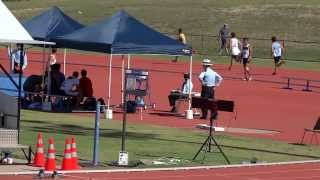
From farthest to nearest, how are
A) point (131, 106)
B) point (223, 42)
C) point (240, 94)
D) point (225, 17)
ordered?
point (225, 17) < point (223, 42) < point (240, 94) < point (131, 106)

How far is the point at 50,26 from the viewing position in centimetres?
3133

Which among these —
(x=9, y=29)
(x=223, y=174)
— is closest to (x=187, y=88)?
(x=223, y=174)

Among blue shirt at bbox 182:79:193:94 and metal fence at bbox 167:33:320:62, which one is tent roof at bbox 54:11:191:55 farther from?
metal fence at bbox 167:33:320:62

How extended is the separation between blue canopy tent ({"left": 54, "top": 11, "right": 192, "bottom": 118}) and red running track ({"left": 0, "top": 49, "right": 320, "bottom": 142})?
224 cm

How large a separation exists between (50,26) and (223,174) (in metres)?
14.6

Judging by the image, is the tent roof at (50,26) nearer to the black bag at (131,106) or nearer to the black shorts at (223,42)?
the black bag at (131,106)

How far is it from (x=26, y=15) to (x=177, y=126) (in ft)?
198

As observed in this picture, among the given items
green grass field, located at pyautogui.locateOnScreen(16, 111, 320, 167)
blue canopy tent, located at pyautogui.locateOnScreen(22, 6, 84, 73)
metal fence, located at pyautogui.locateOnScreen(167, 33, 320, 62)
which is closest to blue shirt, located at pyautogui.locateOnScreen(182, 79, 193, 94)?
blue canopy tent, located at pyautogui.locateOnScreen(22, 6, 84, 73)

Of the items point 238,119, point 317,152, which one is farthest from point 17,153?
point 238,119

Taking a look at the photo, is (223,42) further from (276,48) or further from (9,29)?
(9,29)

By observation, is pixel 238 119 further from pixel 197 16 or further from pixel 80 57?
pixel 197 16

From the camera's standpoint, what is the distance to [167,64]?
51.2m

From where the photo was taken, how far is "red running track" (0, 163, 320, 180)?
16.8 m

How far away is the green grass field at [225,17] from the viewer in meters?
65.8
